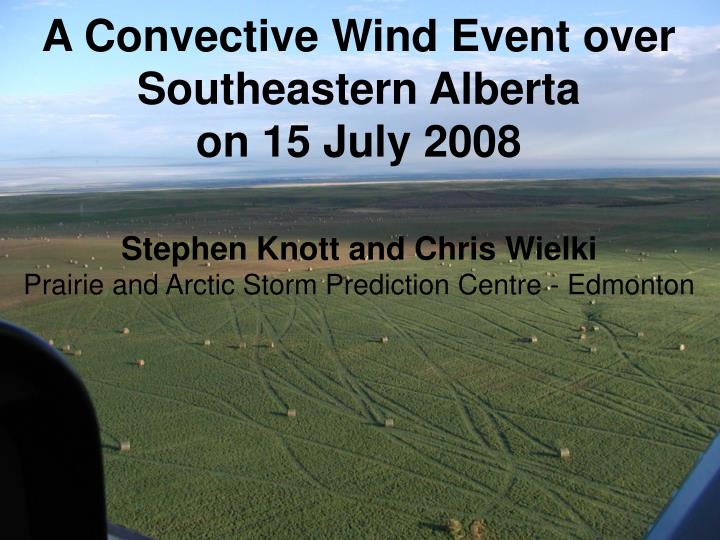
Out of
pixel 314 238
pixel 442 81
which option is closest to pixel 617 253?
pixel 314 238

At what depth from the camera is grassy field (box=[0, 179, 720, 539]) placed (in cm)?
827

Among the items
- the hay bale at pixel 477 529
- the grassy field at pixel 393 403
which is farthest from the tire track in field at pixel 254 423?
the hay bale at pixel 477 529

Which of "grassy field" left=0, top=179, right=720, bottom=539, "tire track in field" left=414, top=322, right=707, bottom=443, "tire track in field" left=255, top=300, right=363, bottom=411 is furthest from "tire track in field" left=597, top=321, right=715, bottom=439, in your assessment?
"tire track in field" left=255, top=300, right=363, bottom=411

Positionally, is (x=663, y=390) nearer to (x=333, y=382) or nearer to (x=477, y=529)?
(x=333, y=382)

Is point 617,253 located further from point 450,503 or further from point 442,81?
point 450,503

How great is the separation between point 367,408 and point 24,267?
52.8 feet

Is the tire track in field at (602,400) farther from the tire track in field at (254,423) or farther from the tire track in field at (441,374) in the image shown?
the tire track in field at (254,423)

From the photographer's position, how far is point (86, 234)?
33.3 meters

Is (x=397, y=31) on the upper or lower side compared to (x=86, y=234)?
upper

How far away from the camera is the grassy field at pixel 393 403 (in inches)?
326

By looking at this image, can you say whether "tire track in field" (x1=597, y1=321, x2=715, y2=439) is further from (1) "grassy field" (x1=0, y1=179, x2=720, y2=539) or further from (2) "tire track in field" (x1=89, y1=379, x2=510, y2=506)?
(2) "tire track in field" (x1=89, y1=379, x2=510, y2=506)

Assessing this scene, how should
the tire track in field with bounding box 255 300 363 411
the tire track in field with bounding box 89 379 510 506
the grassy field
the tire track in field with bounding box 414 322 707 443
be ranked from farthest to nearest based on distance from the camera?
1. the tire track in field with bounding box 255 300 363 411
2. the tire track in field with bounding box 414 322 707 443
3. the tire track in field with bounding box 89 379 510 506
4. the grassy field

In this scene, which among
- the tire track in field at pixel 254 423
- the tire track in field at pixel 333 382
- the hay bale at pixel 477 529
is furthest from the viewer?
the tire track in field at pixel 333 382

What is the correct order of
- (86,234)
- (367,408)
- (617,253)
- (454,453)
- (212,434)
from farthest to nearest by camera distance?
(86,234), (617,253), (367,408), (212,434), (454,453)
